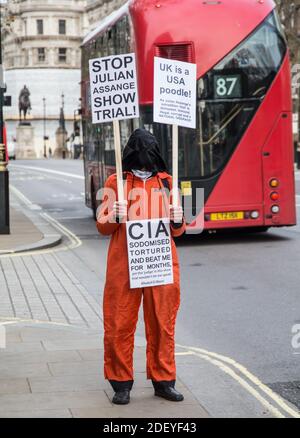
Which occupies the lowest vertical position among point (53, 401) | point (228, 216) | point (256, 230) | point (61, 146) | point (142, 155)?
point (256, 230)

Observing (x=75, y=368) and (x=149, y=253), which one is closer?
(x=149, y=253)

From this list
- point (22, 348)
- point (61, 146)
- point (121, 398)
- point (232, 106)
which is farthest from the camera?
point (61, 146)

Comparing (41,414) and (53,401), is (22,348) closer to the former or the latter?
(53,401)

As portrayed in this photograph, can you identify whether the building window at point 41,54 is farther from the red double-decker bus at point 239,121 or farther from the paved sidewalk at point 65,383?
the paved sidewalk at point 65,383

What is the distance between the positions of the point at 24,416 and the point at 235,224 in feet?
34.4

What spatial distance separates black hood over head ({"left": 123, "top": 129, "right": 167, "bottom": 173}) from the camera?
6578 millimetres

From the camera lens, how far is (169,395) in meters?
6.56

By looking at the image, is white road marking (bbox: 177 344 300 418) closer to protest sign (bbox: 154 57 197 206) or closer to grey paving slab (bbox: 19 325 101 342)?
grey paving slab (bbox: 19 325 101 342)

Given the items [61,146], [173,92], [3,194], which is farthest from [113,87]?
[61,146]

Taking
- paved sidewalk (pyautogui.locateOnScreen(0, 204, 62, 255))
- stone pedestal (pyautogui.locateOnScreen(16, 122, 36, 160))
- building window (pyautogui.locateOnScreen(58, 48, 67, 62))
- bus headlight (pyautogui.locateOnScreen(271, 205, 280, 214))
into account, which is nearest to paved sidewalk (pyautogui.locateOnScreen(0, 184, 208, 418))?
paved sidewalk (pyautogui.locateOnScreen(0, 204, 62, 255))

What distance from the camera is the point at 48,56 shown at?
166750 millimetres

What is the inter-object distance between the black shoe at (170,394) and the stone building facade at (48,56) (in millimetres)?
145506

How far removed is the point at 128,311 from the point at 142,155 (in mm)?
1028

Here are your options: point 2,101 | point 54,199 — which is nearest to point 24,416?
point 2,101
